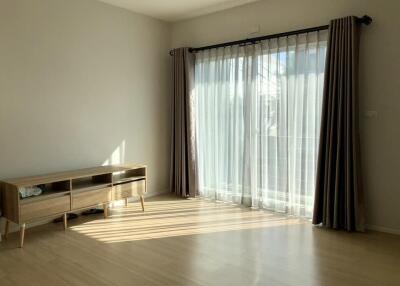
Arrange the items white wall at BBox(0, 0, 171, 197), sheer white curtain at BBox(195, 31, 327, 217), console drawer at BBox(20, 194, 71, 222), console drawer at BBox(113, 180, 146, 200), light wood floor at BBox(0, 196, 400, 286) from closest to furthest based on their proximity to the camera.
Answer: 1. light wood floor at BBox(0, 196, 400, 286)
2. console drawer at BBox(20, 194, 71, 222)
3. white wall at BBox(0, 0, 171, 197)
4. sheer white curtain at BBox(195, 31, 327, 217)
5. console drawer at BBox(113, 180, 146, 200)


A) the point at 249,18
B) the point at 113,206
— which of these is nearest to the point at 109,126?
the point at 113,206

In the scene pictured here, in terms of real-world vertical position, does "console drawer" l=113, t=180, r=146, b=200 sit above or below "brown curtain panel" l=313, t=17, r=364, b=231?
below

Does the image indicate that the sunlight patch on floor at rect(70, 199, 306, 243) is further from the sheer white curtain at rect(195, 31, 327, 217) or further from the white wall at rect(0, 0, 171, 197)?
the white wall at rect(0, 0, 171, 197)

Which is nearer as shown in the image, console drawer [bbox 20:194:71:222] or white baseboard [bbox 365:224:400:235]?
console drawer [bbox 20:194:71:222]

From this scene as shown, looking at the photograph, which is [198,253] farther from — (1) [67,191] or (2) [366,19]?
(2) [366,19]

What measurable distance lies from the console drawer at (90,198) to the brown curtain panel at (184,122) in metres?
1.28

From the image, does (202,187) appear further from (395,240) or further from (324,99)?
(395,240)

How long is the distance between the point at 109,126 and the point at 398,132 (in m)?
3.27

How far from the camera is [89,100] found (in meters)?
4.19

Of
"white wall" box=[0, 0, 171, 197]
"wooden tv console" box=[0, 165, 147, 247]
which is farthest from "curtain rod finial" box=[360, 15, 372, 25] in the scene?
"wooden tv console" box=[0, 165, 147, 247]

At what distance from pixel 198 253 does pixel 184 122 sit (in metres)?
2.24

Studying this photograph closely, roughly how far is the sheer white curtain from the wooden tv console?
1107 millimetres

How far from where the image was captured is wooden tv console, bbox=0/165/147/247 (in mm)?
3200

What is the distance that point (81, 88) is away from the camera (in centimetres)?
409
